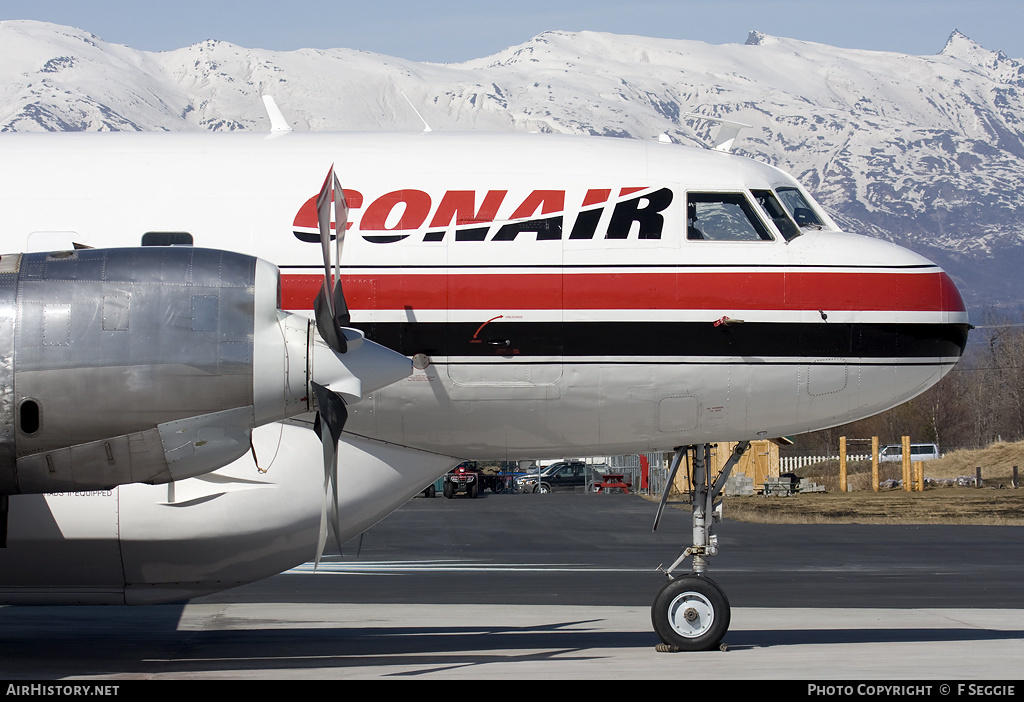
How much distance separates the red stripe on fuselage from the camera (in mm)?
10375

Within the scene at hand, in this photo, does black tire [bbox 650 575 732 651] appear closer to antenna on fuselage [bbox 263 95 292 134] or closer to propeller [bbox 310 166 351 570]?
propeller [bbox 310 166 351 570]

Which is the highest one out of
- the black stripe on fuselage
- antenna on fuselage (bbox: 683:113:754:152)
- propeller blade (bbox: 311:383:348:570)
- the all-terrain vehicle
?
antenna on fuselage (bbox: 683:113:754:152)

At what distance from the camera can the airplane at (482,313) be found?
10.4 m

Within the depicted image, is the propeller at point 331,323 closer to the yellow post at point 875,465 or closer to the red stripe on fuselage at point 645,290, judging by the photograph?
the red stripe on fuselage at point 645,290

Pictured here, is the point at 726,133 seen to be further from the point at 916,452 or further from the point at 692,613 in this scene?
the point at 916,452

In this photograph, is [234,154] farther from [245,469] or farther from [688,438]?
[688,438]

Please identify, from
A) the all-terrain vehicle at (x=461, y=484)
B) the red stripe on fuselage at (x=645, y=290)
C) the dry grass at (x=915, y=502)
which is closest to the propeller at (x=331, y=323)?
the red stripe on fuselage at (x=645, y=290)

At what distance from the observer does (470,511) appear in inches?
1427

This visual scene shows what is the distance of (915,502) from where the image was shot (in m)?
38.6

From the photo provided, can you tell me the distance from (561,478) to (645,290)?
43.0 metres

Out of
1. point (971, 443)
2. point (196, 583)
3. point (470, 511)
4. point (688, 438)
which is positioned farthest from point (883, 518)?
point (971, 443)

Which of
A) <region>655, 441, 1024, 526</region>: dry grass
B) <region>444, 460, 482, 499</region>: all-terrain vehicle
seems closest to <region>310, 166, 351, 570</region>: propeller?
<region>655, 441, 1024, 526</region>: dry grass

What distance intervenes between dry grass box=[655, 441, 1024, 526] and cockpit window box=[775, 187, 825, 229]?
21476mm

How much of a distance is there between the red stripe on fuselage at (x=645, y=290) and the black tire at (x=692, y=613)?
2.53m
